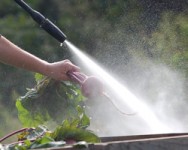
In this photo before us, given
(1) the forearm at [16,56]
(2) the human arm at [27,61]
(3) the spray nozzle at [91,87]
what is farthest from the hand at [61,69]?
(3) the spray nozzle at [91,87]

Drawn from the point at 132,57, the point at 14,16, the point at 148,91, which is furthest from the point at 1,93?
the point at 148,91

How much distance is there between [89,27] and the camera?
6582 millimetres

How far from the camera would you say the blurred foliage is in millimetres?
6133

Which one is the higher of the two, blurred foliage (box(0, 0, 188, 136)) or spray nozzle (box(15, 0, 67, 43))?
blurred foliage (box(0, 0, 188, 136))

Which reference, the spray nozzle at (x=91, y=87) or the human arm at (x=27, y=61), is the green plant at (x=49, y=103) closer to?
the human arm at (x=27, y=61)

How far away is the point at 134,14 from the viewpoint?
6465 mm

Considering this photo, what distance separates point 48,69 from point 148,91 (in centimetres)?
209

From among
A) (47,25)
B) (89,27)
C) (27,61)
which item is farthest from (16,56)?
(89,27)

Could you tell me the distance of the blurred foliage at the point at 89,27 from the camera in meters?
6.13

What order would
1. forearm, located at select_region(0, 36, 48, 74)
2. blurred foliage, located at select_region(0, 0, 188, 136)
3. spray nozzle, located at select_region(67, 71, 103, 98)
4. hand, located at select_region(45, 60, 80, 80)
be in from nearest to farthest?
1. spray nozzle, located at select_region(67, 71, 103, 98)
2. hand, located at select_region(45, 60, 80, 80)
3. forearm, located at select_region(0, 36, 48, 74)
4. blurred foliage, located at select_region(0, 0, 188, 136)

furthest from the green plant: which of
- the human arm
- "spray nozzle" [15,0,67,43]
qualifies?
"spray nozzle" [15,0,67,43]

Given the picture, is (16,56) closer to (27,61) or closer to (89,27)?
(27,61)

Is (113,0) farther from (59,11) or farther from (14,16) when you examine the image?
(14,16)

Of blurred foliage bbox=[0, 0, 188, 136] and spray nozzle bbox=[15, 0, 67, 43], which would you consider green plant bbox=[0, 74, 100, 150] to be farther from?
blurred foliage bbox=[0, 0, 188, 136]
